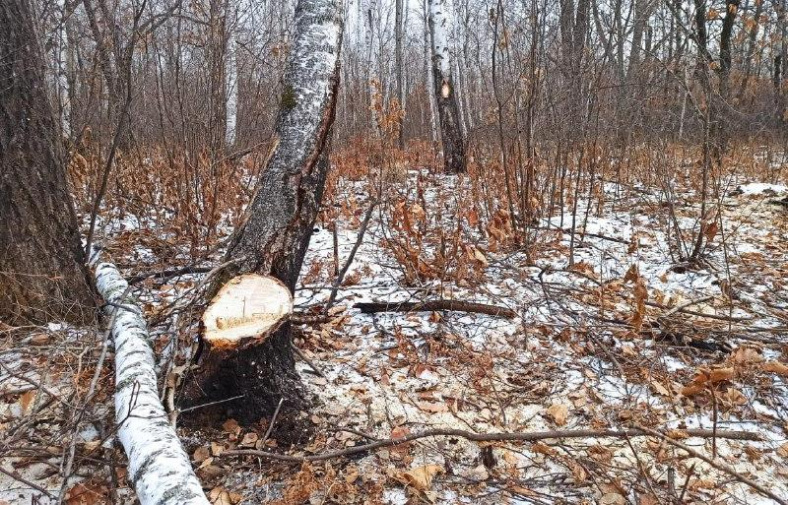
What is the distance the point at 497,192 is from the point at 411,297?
7.68 ft

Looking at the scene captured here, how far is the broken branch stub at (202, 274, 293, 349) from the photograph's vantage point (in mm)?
1941

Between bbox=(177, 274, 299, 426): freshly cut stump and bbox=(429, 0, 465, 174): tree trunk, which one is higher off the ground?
bbox=(429, 0, 465, 174): tree trunk

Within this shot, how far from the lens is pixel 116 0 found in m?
3.60

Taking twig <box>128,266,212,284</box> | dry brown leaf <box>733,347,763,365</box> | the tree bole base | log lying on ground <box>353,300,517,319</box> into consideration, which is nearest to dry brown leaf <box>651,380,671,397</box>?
dry brown leaf <box>733,347,763,365</box>

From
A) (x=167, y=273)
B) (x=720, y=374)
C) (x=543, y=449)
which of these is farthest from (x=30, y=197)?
(x=720, y=374)

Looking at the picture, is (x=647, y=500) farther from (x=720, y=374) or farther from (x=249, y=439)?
(x=249, y=439)

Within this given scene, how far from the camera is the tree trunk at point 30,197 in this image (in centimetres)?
253

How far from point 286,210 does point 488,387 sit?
4.61 ft

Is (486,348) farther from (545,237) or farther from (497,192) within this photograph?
(497,192)

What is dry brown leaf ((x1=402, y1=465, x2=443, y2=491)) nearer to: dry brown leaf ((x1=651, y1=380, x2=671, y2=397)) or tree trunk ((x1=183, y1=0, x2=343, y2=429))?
tree trunk ((x1=183, y1=0, x2=343, y2=429))

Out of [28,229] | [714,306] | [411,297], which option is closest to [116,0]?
[28,229]

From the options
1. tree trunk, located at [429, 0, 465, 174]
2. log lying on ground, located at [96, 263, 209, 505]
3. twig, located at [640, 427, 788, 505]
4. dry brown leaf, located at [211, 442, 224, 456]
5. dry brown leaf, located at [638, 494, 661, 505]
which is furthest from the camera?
tree trunk, located at [429, 0, 465, 174]

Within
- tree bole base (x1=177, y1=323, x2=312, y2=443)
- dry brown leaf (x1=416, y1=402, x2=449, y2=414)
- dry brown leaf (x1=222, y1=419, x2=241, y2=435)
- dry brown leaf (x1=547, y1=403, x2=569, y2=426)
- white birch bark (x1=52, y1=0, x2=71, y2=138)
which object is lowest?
dry brown leaf (x1=547, y1=403, x2=569, y2=426)

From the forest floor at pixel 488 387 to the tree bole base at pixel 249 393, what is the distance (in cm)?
7
